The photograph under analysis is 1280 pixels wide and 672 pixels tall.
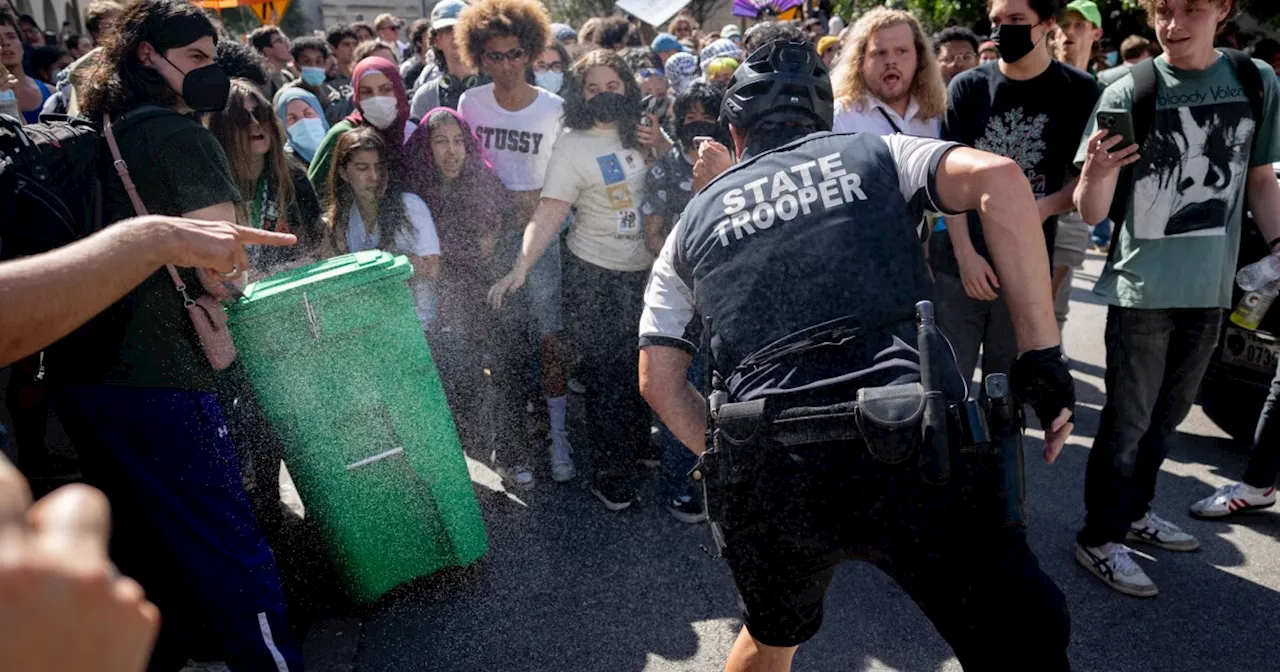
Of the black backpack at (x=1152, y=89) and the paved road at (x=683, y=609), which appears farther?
the black backpack at (x=1152, y=89)

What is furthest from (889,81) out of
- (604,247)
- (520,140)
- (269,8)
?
(269,8)

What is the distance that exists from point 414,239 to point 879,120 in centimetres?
206

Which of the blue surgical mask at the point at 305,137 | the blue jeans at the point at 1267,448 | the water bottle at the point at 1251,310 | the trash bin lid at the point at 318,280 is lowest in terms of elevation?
the blue jeans at the point at 1267,448

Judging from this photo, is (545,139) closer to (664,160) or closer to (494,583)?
(664,160)

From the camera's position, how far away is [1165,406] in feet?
11.4

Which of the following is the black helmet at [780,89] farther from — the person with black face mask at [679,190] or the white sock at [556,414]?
the white sock at [556,414]

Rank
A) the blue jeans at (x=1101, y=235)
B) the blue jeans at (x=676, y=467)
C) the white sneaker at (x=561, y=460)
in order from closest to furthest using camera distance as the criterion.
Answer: the blue jeans at (x=676, y=467), the white sneaker at (x=561, y=460), the blue jeans at (x=1101, y=235)

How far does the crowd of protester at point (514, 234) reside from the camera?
255 centimetres

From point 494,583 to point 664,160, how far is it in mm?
1990

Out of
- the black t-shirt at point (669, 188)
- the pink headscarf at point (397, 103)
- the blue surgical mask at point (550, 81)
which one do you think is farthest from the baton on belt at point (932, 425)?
the blue surgical mask at point (550, 81)

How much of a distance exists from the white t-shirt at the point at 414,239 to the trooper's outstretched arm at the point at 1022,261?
2.60 meters

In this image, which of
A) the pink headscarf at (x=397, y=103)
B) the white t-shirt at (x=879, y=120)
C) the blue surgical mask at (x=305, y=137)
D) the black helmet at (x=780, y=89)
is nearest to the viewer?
the black helmet at (x=780, y=89)

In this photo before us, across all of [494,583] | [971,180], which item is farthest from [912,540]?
[494,583]

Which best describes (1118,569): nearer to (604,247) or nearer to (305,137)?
(604,247)
